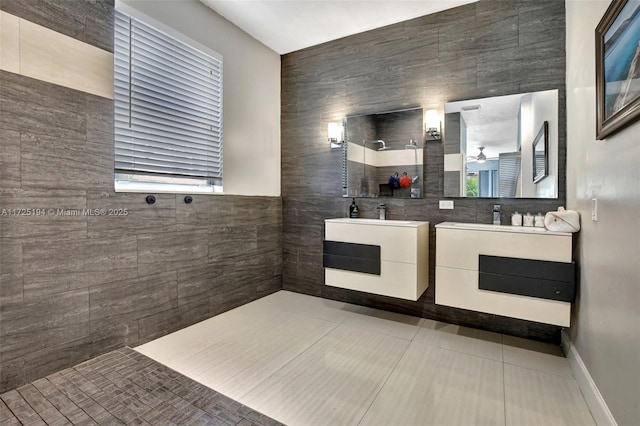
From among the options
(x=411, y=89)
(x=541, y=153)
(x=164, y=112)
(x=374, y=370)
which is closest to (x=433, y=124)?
(x=411, y=89)

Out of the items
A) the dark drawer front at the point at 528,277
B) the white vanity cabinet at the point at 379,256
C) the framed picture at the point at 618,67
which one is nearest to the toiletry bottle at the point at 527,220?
the dark drawer front at the point at 528,277

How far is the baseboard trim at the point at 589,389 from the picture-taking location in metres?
1.50

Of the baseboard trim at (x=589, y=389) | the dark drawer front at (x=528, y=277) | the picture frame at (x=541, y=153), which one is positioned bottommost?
the baseboard trim at (x=589, y=389)

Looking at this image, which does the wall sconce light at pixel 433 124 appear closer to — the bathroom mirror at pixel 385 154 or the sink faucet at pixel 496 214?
the bathroom mirror at pixel 385 154

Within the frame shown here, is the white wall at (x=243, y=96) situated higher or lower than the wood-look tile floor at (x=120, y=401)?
higher

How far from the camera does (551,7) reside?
2.52m

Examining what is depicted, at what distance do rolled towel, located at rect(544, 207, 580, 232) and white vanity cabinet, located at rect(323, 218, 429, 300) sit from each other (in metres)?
0.95

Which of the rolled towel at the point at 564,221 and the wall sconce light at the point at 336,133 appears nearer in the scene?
the rolled towel at the point at 564,221

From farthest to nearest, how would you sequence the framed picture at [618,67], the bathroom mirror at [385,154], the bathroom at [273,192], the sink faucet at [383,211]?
the sink faucet at [383,211], the bathroom mirror at [385,154], the bathroom at [273,192], the framed picture at [618,67]

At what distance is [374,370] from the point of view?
6.95 feet

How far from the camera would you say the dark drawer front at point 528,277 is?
6.94 ft

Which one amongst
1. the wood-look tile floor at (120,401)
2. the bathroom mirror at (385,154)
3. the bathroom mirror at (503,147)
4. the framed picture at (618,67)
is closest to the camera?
the framed picture at (618,67)

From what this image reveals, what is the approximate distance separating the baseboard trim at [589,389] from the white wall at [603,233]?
0.16 ft

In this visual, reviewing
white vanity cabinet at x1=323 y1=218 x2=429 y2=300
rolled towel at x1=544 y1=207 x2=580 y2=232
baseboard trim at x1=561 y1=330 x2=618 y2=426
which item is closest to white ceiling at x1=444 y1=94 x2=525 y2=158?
rolled towel at x1=544 y1=207 x2=580 y2=232
